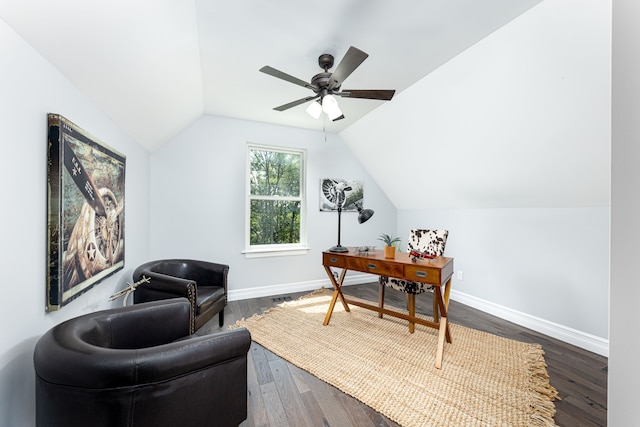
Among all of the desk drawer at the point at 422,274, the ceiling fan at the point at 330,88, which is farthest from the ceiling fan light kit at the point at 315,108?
the desk drawer at the point at 422,274

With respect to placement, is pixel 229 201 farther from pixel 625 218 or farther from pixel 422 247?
pixel 625 218

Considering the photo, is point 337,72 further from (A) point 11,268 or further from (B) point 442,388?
Result: (B) point 442,388

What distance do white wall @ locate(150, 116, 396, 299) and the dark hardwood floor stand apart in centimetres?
123

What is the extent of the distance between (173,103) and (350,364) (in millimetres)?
2924

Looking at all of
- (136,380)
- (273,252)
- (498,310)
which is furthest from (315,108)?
(498,310)

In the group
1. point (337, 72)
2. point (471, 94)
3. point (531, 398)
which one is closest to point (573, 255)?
point (531, 398)

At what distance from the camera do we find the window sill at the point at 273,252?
378cm

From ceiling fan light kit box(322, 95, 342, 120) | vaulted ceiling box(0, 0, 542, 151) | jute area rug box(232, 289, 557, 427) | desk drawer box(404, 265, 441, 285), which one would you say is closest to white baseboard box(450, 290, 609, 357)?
jute area rug box(232, 289, 557, 427)

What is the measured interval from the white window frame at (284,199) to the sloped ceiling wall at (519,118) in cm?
122

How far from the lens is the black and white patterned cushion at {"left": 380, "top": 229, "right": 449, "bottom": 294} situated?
8.58ft

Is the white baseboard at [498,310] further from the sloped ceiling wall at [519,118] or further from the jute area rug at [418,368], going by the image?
the sloped ceiling wall at [519,118]

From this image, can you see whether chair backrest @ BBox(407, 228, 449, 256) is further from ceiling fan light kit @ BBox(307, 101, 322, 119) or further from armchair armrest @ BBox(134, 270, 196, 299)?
armchair armrest @ BBox(134, 270, 196, 299)

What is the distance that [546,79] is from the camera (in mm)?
1917

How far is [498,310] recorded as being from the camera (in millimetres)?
3160
